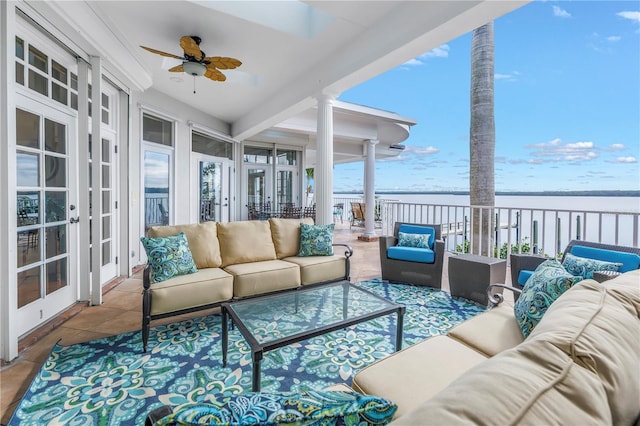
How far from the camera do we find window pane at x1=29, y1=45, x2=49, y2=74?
101 inches

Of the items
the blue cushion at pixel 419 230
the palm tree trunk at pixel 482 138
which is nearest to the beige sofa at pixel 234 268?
the blue cushion at pixel 419 230

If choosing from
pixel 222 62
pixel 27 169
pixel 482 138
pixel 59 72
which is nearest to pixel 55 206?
pixel 27 169

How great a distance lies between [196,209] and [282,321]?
17.3 ft

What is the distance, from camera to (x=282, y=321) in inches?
81.9

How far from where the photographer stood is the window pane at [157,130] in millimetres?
4984

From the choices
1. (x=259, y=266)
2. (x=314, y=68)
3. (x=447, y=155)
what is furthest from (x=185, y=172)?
(x=447, y=155)

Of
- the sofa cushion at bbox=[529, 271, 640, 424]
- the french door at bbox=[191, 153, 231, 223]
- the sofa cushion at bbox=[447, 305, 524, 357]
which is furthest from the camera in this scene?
the french door at bbox=[191, 153, 231, 223]

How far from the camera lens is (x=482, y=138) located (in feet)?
14.8

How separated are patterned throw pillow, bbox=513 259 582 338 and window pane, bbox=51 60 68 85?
4.39m

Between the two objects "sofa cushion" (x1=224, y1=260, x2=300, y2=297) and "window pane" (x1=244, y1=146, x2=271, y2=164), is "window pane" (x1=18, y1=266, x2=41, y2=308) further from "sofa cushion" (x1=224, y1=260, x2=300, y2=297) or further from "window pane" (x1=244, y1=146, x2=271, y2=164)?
"window pane" (x1=244, y1=146, x2=271, y2=164)

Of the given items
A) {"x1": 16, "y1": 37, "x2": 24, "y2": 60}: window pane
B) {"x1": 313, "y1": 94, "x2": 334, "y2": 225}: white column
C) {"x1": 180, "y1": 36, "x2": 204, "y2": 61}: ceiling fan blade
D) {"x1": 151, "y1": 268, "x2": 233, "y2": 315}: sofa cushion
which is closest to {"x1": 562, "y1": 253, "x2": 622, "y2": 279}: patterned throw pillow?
{"x1": 313, "y1": 94, "x2": 334, "y2": 225}: white column

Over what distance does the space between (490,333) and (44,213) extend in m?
3.76

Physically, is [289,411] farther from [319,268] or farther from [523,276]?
[523,276]

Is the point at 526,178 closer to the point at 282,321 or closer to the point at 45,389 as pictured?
the point at 282,321
